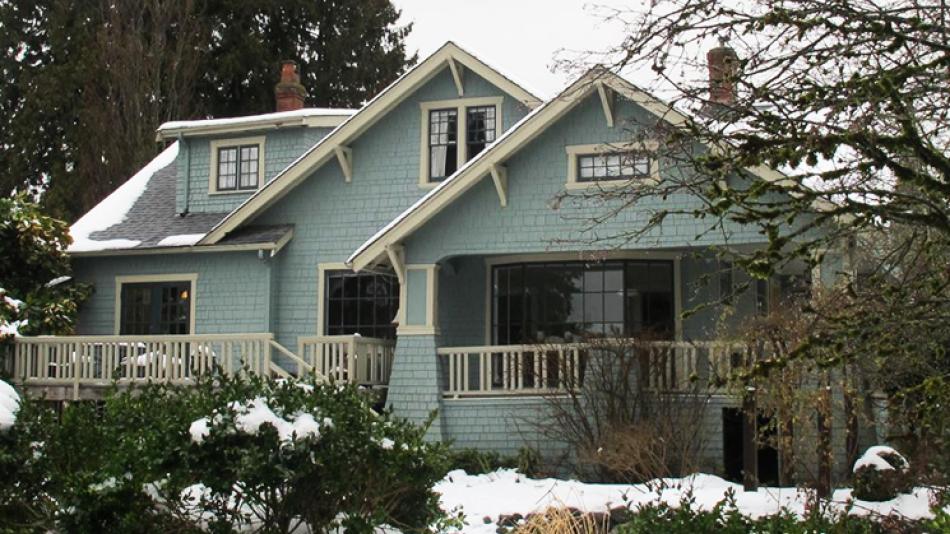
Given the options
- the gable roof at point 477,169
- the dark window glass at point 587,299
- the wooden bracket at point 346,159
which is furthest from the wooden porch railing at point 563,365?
the wooden bracket at point 346,159

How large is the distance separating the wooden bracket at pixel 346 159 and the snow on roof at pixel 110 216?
4248mm

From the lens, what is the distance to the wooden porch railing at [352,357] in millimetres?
19172

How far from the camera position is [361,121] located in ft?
69.4

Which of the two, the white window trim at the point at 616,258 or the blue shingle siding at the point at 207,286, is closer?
the white window trim at the point at 616,258

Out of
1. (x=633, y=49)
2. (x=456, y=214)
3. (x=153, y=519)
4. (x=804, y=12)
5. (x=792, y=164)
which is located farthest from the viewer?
(x=456, y=214)

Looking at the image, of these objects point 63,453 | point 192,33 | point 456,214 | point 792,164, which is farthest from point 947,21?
point 192,33

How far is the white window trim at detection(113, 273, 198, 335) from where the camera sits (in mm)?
22328

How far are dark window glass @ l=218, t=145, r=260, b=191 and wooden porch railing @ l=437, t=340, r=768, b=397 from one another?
6.29 metres

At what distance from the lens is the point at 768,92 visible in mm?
6938

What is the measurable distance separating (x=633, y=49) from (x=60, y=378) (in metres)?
14.7

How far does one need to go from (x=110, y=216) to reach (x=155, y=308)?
2.49 metres

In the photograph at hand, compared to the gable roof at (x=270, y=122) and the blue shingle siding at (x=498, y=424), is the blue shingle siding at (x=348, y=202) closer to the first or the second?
the gable roof at (x=270, y=122)

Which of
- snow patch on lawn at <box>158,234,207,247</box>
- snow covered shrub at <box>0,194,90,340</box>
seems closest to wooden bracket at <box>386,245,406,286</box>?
snow patch on lawn at <box>158,234,207,247</box>

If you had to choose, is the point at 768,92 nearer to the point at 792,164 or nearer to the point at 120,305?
the point at 792,164
